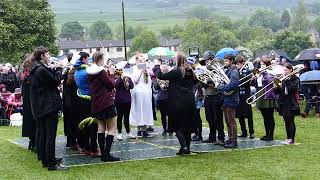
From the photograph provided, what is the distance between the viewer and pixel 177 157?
11.7m

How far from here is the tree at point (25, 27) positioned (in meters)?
54.9

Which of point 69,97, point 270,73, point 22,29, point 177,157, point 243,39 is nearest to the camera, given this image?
point 177,157

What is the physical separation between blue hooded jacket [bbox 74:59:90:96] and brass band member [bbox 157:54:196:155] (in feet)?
4.69

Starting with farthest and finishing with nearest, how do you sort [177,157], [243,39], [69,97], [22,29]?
1. [243,39]
2. [22,29]
3. [69,97]
4. [177,157]

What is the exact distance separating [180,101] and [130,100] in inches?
94.5

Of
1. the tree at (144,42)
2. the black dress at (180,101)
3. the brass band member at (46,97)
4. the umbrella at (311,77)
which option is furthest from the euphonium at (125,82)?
the tree at (144,42)

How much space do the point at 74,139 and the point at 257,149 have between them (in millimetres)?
3838

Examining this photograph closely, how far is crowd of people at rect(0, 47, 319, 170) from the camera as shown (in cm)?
1077

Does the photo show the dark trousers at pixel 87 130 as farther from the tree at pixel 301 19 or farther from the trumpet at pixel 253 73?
the tree at pixel 301 19

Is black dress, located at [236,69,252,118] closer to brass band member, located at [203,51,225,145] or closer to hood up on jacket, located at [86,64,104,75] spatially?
brass band member, located at [203,51,225,145]

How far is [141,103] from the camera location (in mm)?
14625

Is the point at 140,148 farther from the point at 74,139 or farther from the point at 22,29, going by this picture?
the point at 22,29

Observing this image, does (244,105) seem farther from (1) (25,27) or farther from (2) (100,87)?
(1) (25,27)

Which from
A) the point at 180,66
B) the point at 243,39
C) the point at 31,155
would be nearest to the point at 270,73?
the point at 180,66
